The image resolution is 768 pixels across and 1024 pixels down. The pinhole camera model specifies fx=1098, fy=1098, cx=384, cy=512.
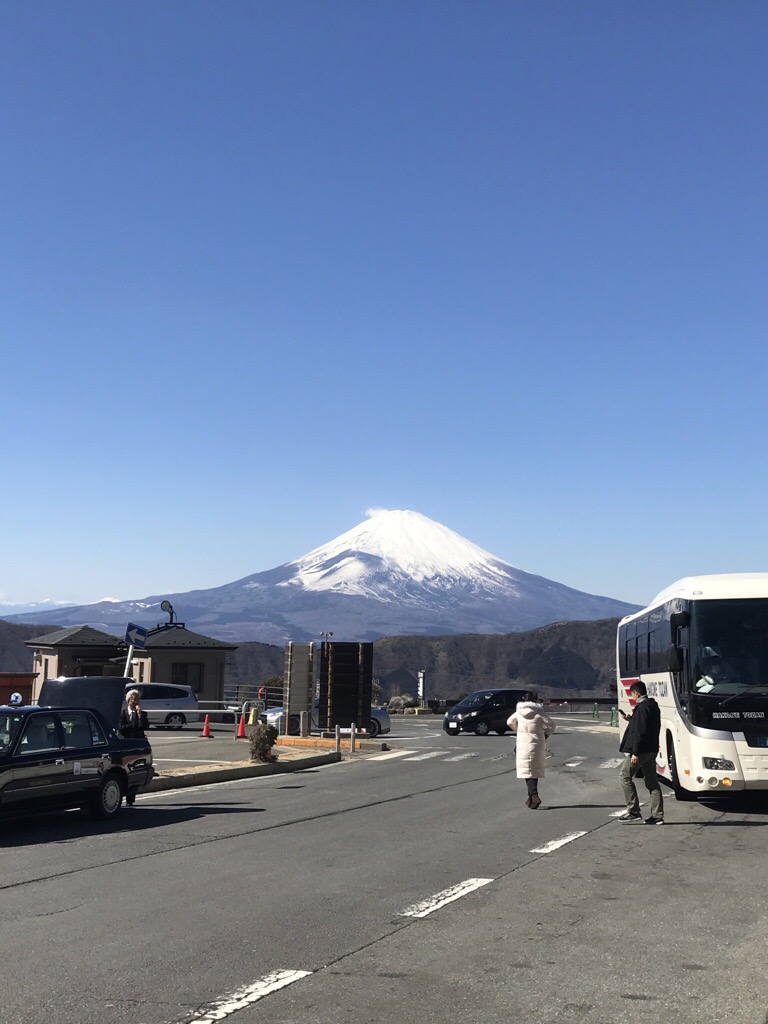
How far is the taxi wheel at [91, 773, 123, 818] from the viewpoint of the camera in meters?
14.3

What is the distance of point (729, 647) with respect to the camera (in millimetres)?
15000

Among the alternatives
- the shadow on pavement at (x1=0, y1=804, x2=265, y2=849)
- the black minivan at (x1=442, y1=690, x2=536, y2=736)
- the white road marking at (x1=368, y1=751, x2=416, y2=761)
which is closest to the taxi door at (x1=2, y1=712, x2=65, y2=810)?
the shadow on pavement at (x1=0, y1=804, x2=265, y2=849)

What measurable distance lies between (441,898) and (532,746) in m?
7.08

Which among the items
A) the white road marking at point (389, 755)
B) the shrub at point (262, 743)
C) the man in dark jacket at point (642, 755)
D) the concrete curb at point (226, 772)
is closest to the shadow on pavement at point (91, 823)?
the concrete curb at point (226, 772)

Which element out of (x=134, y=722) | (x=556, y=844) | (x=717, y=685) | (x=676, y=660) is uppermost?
(x=676, y=660)

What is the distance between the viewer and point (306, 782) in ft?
67.2

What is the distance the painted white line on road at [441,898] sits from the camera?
8164 mm

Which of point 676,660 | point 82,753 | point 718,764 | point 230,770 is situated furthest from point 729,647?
point 230,770

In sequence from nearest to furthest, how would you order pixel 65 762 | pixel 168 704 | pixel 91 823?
pixel 65 762 < pixel 91 823 < pixel 168 704

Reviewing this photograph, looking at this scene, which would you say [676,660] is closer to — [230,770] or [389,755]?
[230,770]

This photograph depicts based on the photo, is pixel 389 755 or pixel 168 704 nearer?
pixel 389 755

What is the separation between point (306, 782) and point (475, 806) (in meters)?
5.34

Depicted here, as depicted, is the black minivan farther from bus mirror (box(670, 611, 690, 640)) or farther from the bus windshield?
the bus windshield

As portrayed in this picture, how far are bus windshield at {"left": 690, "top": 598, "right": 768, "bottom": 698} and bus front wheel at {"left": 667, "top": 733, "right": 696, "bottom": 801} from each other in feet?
5.31
